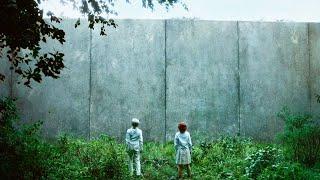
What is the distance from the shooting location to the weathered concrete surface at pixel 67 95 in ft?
40.3

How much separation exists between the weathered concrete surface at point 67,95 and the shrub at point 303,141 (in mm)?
5350

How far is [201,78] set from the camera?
1262cm

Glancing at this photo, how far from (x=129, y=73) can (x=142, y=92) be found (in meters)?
0.62

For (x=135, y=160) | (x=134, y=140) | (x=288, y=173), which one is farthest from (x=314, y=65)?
(x=135, y=160)

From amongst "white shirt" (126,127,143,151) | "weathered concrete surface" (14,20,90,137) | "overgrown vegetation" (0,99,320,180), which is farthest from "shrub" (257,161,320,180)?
"weathered concrete surface" (14,20,90,137)

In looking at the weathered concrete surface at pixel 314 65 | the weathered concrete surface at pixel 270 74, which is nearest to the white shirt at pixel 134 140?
the weathered concrete surface at pixel 270 74

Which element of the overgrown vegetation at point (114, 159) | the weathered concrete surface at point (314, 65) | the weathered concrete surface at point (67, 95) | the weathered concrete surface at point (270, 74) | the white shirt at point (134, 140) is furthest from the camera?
the weathered concrete surface at point (314, 65)

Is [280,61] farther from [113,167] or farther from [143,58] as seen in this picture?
[113,167]

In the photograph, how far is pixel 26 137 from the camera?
8.55 metres

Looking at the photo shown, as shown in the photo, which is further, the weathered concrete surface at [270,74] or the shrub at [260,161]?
the weathered concrete surface at [270,74]

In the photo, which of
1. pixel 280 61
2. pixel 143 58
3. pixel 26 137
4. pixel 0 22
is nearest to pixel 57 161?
pixel 26 137

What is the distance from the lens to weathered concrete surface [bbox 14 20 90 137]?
1228 centimetres

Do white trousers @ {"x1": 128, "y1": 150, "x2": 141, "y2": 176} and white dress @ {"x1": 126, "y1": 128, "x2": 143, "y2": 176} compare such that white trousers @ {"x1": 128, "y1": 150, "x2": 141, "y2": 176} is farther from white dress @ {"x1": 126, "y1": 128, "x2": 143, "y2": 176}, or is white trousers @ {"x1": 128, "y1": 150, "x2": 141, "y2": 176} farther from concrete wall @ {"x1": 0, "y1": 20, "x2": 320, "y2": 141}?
concrete wall @ {"x1": 0, "y1": 20, "x2": 320, "y2": 141}

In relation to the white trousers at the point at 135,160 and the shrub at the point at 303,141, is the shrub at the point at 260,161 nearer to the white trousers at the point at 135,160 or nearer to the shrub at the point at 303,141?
the shrub at the point at 303,141
